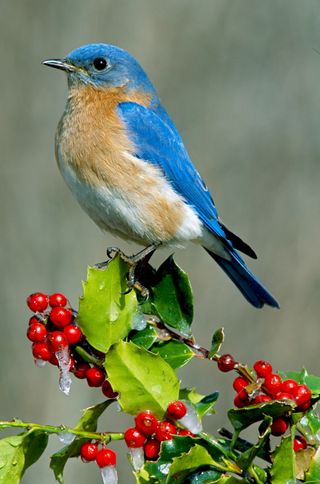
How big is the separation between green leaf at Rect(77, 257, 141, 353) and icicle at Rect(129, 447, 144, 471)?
0.18 meters

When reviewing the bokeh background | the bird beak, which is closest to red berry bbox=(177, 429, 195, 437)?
the bird beak

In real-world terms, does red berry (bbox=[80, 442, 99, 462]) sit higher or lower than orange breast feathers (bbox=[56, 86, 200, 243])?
lower

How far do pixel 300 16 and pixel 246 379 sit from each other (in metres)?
3.63

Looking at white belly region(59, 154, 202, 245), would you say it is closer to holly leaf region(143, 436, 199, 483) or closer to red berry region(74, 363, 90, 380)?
red berry region(74, 363, 90, 380)

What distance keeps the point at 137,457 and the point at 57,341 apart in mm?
233

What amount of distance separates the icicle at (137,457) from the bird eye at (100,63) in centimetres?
181

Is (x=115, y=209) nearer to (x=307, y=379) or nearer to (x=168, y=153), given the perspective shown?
(x=168, y=153)

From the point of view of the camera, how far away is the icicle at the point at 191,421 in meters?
1.26

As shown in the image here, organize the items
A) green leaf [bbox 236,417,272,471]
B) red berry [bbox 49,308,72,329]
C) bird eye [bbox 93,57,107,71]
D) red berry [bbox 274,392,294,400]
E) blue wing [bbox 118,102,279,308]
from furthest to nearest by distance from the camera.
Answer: bird eye [bbox 93,57,107,71], blue wing [bbox 118,102,279,308], red berry [bbox 49,308,72,329], red berry [bbox 274,392,294,400], green leaf [bbox 236,417,272,471]

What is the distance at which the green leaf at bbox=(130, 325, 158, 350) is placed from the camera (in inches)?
56.6

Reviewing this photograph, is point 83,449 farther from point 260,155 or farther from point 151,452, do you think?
point 260,155

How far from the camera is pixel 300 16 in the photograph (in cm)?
464

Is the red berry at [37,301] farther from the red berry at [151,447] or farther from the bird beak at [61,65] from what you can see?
the bird beak at [61,65]

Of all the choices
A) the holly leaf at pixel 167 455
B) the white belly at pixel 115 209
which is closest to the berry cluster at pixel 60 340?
the holly leaf at pixel 167 455
